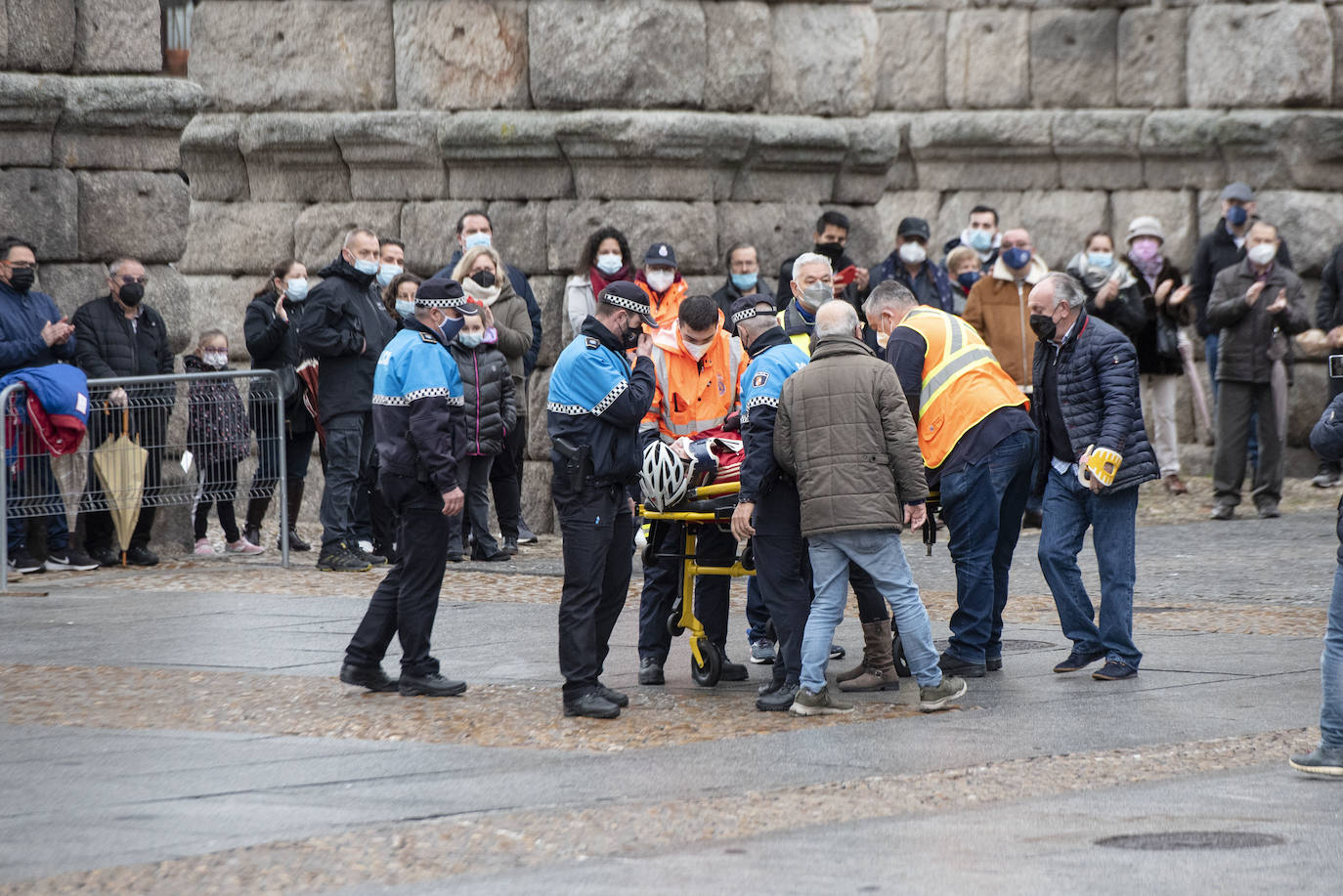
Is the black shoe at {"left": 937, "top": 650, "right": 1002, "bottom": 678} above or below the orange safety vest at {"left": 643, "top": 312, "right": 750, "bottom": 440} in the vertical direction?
below

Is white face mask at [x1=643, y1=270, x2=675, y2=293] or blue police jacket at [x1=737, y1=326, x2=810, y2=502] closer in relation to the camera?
blue police jacket at [x1=737, y1=326, x2=810, y2=502]

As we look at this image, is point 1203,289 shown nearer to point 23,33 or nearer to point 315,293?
point 315,293

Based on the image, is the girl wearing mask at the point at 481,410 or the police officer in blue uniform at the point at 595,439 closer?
the police officer in blue uniform at the point at 595,439

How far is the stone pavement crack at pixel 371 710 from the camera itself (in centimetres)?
801

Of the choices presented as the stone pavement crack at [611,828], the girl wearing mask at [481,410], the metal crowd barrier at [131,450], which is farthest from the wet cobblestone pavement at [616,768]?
the girl wearing mask at [481,410]

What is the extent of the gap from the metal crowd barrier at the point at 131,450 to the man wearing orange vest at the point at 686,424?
4607 mm

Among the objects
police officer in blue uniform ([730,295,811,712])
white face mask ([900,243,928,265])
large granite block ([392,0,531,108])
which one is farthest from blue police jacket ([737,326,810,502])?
large granite block ([392,0,531,108])

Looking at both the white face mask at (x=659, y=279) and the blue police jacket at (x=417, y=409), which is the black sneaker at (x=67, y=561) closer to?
the white face mask at (x=659, y=279)

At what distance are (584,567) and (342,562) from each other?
4.73 meters

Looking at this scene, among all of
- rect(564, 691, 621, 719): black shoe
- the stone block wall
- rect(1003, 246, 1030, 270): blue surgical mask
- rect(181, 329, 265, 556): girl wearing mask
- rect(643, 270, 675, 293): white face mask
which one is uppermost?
the stone block wall

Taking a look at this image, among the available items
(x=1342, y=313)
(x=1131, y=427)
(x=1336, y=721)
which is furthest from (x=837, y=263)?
(x=1336, y=721)

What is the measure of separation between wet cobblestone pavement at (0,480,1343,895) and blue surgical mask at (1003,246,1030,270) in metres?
4.28

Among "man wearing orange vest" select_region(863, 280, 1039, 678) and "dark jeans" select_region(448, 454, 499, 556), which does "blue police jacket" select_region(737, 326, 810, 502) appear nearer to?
"man wearing orange vest" select_region(863, 280, 1039, 678)

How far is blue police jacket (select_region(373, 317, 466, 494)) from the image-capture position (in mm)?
8906
